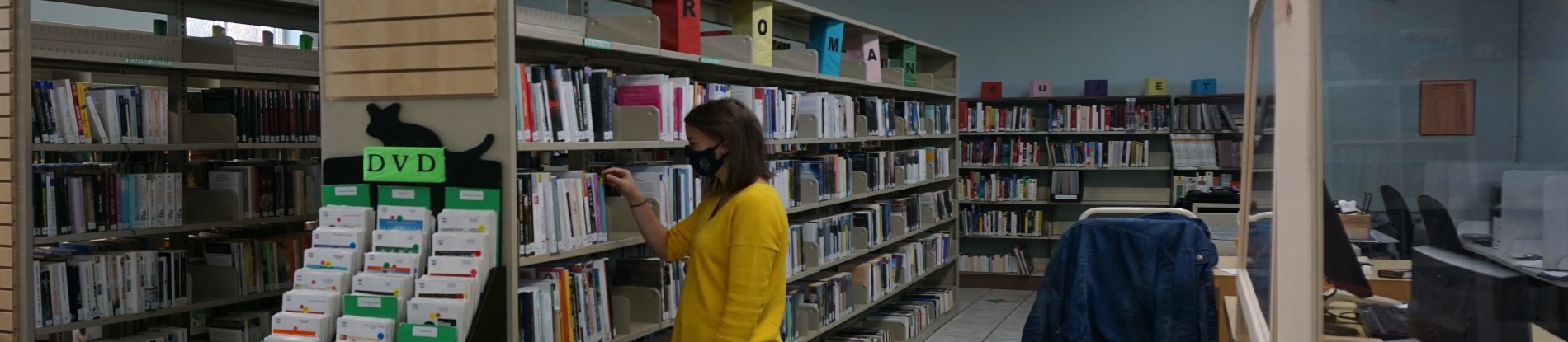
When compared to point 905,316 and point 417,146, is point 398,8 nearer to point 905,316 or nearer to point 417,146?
point 417,146

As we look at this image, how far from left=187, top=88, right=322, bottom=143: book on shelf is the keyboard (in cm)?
382

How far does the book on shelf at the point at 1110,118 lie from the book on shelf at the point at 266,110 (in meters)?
6.23

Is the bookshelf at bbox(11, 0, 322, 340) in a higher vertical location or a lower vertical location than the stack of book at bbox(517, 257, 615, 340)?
higher

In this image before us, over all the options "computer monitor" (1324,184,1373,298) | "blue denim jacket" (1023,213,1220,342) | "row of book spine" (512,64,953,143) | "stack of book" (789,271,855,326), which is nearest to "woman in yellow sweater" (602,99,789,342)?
"row of book spine" (512,64,953,143)

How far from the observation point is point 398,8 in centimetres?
270

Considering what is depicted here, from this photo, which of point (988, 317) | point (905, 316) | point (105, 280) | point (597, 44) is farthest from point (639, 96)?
point (988, 317)

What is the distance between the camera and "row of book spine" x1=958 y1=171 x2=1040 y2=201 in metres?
9.16

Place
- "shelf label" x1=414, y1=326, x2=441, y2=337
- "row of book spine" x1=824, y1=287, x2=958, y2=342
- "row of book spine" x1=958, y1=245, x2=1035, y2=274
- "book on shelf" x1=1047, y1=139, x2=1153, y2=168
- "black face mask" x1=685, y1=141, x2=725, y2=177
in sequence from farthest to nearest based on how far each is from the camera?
"row of book spine" x1=958, y1=245, x2=1035, y2=274 → "book on shelf" x1=1047, y1=139, x2=1153, y2=168 → "row of book spine" x1=824, y1=287, x2=958, y2=342 → "black face mask" x1=685, y1=141, x2=725, y2=177 → "shelf label" x1=414, y1=326, x2=441, y2=337

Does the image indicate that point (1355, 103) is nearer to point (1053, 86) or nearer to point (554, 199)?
point (554, 199)

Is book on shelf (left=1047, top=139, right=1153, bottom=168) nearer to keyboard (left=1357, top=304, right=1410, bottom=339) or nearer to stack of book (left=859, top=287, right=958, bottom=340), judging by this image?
stack of book (left=859, top=287, right=958, bottom=340)

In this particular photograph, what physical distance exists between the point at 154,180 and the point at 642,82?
6.47 ft

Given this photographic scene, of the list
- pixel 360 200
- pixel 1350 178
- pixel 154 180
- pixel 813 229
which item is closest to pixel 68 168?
pixel 154 180

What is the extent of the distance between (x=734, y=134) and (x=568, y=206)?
650 mm

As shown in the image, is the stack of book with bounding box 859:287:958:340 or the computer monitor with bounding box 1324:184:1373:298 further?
the stack of book with bounding box 859:287:958:340
